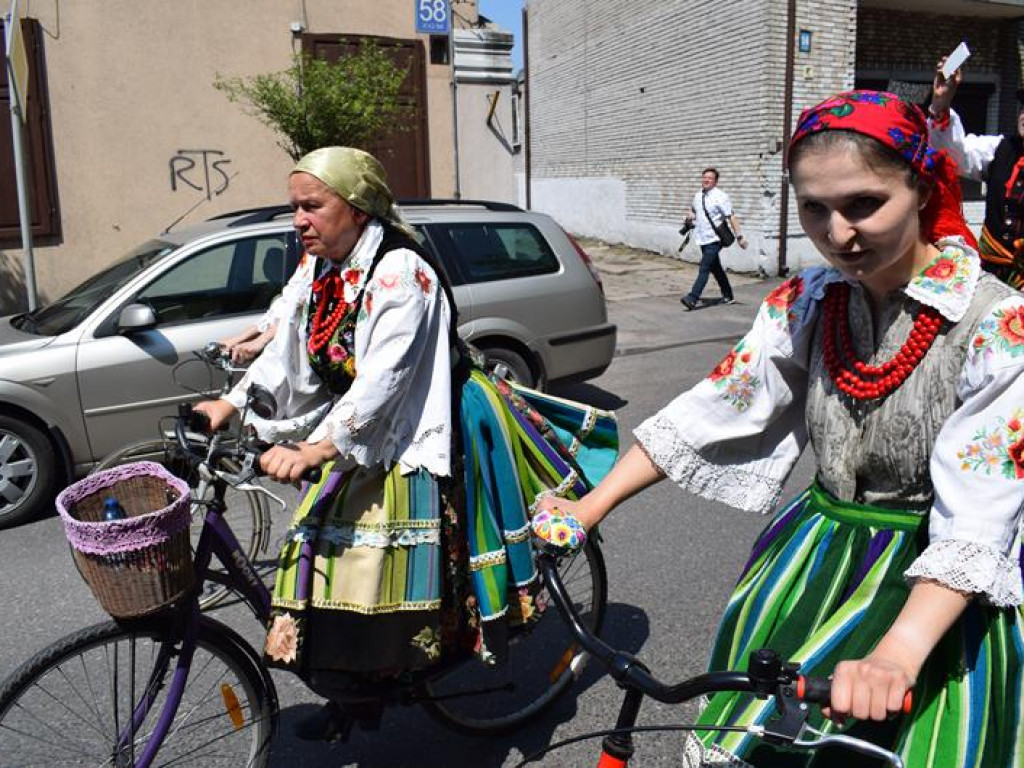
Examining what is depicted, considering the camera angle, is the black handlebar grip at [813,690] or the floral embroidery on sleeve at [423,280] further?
the floral embroidery on sleeve at [423,280]

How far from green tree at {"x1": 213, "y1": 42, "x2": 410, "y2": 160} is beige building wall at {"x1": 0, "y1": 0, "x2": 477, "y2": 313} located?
0.86 metres

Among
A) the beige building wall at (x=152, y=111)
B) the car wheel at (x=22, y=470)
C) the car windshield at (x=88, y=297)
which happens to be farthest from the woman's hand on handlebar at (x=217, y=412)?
the beige building wall at (x=152, y=111)

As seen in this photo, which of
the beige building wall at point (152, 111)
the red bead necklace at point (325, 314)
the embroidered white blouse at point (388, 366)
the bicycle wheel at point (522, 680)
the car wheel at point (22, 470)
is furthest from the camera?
the beige building wall at point (152, 111)

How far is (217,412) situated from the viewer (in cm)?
279

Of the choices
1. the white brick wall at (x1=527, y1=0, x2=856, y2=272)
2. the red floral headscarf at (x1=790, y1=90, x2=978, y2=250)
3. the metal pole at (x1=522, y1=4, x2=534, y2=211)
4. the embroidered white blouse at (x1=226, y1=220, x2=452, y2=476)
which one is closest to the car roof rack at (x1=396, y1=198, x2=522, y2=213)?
the embroidered white blouse at (x1=226, y1=220, x2=452, y2=476)

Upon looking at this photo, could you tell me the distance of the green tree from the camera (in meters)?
11.2

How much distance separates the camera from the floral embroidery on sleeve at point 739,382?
1890mm

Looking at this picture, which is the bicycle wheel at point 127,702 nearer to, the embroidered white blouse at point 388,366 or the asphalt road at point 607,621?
the asphalt road at point 607,621

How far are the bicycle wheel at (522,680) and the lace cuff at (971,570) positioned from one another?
1.65 metres

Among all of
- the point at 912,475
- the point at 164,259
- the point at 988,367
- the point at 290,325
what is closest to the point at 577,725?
the point at 290,325

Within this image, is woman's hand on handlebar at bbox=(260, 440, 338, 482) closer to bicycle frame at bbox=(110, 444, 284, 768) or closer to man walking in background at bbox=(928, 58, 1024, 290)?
bicycle frame at bbox=(110, 444, 284, 768)

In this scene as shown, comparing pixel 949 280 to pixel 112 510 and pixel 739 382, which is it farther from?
pixel 112 510

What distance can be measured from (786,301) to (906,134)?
445 mm

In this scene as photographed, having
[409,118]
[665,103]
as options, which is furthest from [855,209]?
[665,103]
